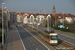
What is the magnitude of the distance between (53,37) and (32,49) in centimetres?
477

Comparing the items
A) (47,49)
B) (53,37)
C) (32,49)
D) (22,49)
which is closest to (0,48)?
(22,49)

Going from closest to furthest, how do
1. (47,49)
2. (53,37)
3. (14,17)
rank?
(47,49) < (53,37) < (14,17)

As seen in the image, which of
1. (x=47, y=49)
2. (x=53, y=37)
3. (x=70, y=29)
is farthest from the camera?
(x=70, y=29)

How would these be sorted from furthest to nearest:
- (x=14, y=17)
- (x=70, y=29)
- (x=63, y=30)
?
(x=14, y=17) → (x=63, y=30) → (x=70, y=29)

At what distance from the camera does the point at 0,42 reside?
26109 millimetres

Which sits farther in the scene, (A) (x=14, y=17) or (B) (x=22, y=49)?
(A) (x=14, y=17)

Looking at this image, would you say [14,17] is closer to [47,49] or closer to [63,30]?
[63,30]

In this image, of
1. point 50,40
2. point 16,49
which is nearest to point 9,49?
point 16,49

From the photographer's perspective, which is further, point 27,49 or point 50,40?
point 50,40

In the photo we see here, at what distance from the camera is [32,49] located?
73.8 feet

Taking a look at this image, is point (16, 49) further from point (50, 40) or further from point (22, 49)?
point (50, 40)

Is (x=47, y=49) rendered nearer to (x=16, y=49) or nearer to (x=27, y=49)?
(x=27, y=49)

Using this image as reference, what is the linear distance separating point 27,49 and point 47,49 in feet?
9.87

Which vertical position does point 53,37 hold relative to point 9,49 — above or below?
above
